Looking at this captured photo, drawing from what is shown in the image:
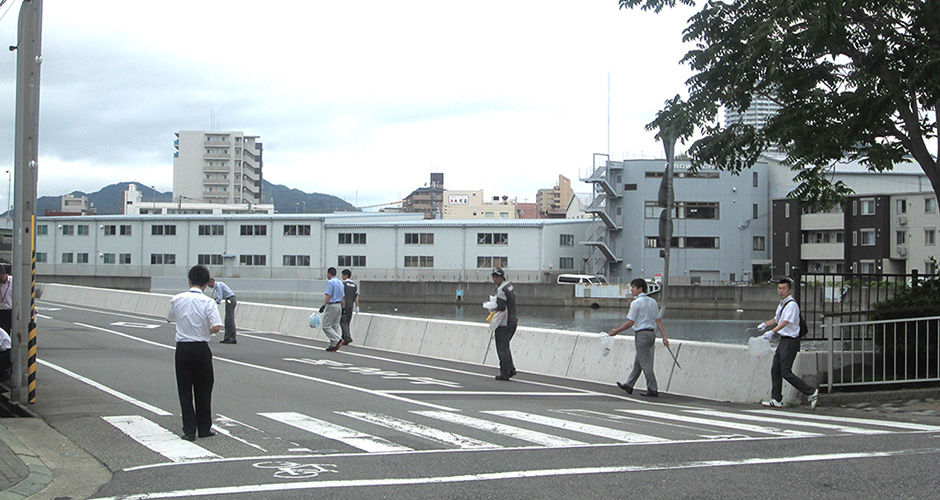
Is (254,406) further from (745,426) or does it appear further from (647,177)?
(647,177)

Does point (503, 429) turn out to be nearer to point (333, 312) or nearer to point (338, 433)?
point (338, 433)

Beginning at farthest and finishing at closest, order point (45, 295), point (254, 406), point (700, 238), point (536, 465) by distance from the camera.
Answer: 1. point (700, 238)
2. point (45, 295)
3. point (254, 406)
4. point (536, 465)

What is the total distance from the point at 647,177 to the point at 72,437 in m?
75.5

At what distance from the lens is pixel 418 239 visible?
3339 inches

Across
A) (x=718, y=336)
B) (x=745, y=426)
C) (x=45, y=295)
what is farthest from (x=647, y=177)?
(x=745, y=426)

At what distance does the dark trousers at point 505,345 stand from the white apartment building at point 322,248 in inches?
2589

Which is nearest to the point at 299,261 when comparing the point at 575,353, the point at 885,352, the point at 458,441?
the point at 575,353

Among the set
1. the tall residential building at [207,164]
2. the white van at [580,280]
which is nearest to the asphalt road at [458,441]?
the white van at [580,280]

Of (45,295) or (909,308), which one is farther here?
(45,295)

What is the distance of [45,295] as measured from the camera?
46.2 metres

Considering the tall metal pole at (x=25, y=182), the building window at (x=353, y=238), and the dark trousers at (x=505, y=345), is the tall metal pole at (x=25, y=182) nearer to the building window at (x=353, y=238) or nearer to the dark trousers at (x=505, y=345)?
the dark trousers at (x=505, y=345)

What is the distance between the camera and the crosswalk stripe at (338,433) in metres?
8.81

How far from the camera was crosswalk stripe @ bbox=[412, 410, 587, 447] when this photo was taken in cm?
927

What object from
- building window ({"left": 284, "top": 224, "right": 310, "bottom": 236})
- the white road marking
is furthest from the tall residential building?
the white road marking
